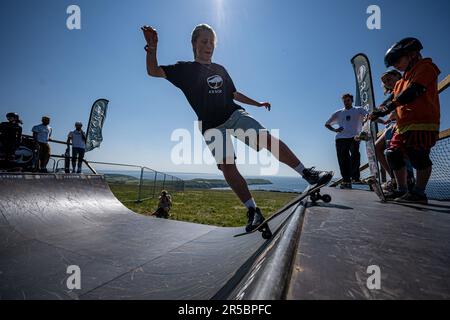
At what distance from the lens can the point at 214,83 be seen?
7.91 feet

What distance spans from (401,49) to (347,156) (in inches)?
115

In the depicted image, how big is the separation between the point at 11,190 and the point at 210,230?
334 cm

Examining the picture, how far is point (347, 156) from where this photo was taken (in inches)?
207

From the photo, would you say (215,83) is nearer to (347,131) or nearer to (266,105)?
(266,105)

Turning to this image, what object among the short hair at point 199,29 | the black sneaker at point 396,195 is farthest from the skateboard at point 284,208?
the short hair at point 199,29

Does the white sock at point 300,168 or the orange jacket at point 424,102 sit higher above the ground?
the orange jacket at point 424,102

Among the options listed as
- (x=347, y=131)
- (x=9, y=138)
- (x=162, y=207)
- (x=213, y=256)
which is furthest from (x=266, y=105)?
(x=9, y=138)

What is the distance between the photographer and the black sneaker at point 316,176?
83.9 inches

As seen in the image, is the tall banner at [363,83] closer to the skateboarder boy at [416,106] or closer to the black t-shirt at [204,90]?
the skateboarder boy at [416,106]

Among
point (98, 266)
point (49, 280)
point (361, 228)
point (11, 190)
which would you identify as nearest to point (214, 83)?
point (361, 228)

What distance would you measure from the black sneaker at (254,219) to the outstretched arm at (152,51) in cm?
176

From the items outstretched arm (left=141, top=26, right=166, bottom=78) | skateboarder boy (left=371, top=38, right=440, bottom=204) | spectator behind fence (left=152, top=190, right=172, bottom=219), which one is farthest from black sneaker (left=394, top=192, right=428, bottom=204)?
spectator behind fence (left=152, top=190, right=172, bottom=219)
